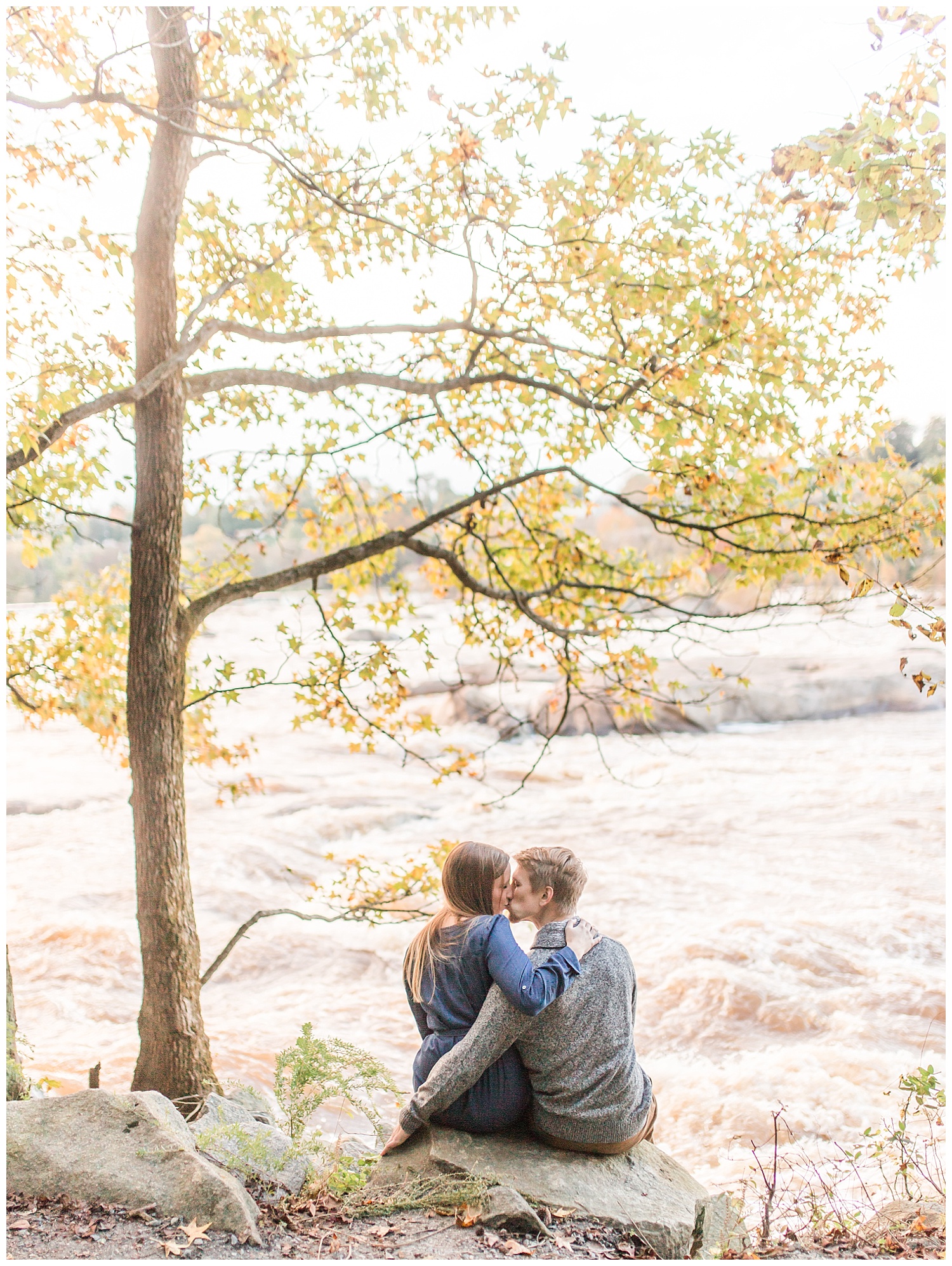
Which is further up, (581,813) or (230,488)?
(230,488)

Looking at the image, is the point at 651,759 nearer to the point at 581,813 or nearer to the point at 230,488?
the point at 581,813

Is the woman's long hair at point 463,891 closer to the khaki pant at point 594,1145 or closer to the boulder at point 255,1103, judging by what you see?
the khaki pant at point 594,1145

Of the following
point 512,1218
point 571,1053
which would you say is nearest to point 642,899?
point 571,1053

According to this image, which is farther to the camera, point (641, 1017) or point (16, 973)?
point (16, 973)

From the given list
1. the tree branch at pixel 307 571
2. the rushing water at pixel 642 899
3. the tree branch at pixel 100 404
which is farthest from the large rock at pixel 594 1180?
the tree branch at pixel 100 404

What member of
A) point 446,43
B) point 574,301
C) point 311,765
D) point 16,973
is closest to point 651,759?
point 311,765

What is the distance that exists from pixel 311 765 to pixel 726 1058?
7469 mm

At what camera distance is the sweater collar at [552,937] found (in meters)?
2.62

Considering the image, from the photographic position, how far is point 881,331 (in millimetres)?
4297

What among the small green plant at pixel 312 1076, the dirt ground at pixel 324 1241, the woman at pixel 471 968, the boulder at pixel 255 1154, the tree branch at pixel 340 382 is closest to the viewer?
the dirt ground at pixel 324 1241

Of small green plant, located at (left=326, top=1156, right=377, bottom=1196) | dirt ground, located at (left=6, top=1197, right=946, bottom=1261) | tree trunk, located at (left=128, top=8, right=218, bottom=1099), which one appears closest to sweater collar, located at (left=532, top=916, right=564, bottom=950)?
dirt ground, located at (left=6, top=1197, right=946, bottom=1261)

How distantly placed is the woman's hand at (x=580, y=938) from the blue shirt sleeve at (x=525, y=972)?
4 centimetres

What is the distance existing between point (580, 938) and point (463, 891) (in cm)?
35

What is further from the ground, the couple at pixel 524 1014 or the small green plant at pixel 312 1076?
the couple at pixel 524 1014
